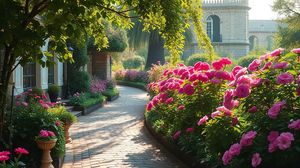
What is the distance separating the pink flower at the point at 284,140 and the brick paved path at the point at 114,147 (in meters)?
3.29

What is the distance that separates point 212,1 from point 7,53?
47.5m

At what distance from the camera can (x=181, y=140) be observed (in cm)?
711

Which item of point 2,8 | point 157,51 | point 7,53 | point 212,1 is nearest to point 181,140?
point 7,53

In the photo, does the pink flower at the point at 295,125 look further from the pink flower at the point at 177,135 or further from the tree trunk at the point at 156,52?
the tree trunk at the point at 156,52

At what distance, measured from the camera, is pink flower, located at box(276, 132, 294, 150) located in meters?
3.78

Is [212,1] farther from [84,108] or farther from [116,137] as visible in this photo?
[116,137]

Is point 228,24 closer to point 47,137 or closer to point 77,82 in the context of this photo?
point 77,82

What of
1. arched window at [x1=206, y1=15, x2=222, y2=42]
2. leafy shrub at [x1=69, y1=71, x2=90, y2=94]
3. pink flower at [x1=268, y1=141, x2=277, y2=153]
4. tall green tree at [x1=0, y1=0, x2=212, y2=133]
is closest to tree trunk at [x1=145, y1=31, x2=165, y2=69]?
leafy shrub at [x1=69, y1=71, x2=90, y2=94]

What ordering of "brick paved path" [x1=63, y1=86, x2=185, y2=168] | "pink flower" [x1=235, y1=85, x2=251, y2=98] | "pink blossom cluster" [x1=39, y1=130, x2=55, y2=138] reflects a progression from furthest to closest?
"brick paved path" [x1=63, y1=86, x2=185, y2=168]
"pink blossom cluster" [x1=39, y1=130, x2=55, y2=138]
"pink flower" [x1=235, y1=85, x2=251, y2=98]

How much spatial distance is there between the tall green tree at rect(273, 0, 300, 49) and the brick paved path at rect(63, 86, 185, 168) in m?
20.3

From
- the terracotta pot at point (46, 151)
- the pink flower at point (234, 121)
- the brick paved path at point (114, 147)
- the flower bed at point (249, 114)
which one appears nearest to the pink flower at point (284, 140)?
the flower bed at point (249, 114)

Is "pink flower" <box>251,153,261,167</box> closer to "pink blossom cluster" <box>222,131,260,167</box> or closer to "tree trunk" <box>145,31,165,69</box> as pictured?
"pink blossom cluster" <box>222,131,260,167</box>

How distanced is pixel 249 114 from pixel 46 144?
8.93 feet

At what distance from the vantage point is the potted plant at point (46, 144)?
5676 mm
